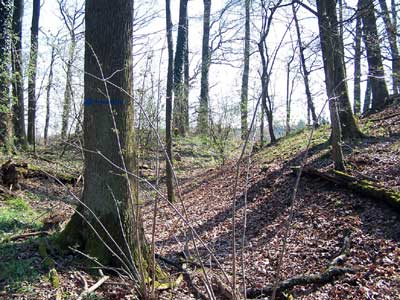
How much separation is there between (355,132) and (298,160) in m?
1.41

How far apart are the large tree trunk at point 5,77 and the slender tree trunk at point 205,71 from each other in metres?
6.89

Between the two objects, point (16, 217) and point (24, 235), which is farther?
point (16, 217)

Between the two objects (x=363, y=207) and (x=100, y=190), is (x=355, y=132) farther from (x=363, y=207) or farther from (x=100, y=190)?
(x=100, y=190)

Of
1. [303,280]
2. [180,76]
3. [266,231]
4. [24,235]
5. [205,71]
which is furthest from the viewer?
[205,71]

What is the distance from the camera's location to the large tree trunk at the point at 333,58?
6961mm

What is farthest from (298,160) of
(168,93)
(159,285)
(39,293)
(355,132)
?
(39,293)

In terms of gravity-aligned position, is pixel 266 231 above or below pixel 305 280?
above

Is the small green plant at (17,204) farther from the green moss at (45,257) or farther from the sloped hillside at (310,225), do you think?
the green moss at (45,257)

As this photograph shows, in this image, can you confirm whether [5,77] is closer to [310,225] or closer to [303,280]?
[310,225]

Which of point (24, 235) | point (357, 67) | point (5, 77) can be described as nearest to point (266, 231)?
point (24, 235)

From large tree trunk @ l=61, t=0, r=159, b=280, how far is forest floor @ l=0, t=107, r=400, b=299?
0.34m

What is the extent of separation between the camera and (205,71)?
1948cm

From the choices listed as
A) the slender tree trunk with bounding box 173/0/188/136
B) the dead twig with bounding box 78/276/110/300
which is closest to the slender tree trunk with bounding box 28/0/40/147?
the slender tree trunk with bounding box 173/0/188/136

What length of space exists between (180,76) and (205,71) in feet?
6.06
